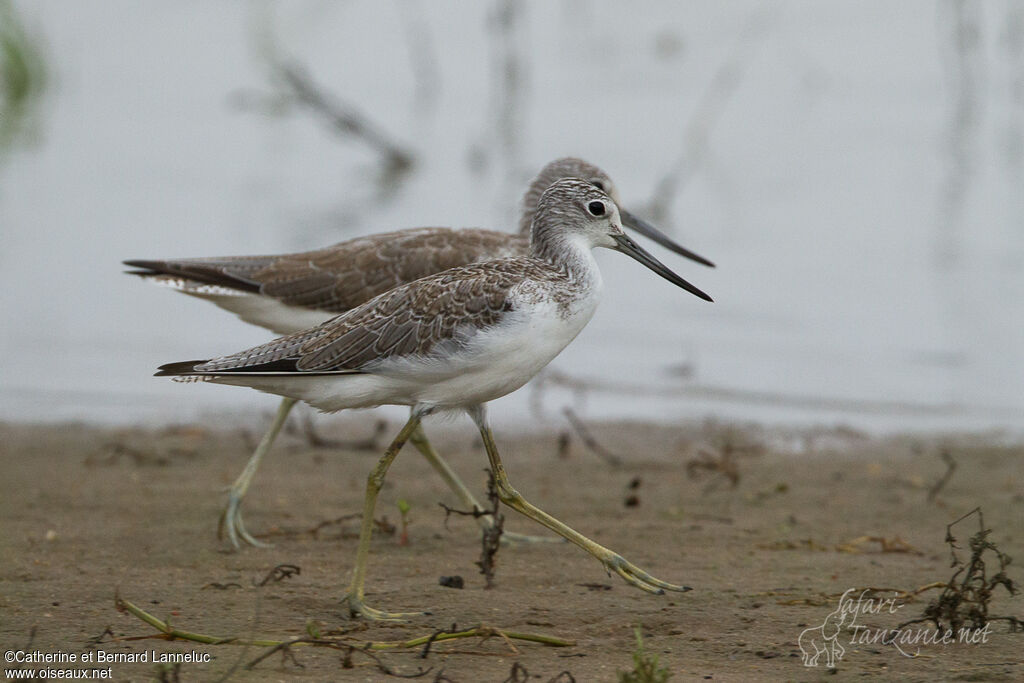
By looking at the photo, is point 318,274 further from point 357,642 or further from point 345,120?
point 345,120

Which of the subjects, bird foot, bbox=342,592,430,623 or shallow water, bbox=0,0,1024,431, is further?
shallow water, bbox=0,0,1024,431

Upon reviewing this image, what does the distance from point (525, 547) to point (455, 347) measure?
1678 mm

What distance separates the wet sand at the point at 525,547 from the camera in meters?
4.96

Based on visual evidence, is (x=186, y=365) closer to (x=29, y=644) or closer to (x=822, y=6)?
(x=29, y=644)

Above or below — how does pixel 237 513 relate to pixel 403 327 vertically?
below

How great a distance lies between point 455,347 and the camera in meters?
5.51

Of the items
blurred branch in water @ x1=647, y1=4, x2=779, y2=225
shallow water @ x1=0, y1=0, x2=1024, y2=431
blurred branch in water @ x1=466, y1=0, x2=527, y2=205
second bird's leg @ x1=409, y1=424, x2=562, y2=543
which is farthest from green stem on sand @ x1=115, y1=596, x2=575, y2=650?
blurred branch in water @ x1=466, y1=0, x2=527, y2=205

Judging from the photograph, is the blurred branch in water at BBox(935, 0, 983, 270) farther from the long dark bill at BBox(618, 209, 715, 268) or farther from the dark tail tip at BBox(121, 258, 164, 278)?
the dark tail tip at BBox(121, 258, 164, 278)

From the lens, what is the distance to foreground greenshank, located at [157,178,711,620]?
5469 mm

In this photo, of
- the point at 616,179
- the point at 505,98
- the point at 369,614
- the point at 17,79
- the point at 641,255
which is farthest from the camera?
the point at 17,79

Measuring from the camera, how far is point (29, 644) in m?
4.85

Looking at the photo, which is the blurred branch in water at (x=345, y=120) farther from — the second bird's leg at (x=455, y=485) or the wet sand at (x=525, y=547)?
the second bird's leg at (x=455, y=485)

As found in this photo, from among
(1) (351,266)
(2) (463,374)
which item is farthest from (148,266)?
(2) (463,374)

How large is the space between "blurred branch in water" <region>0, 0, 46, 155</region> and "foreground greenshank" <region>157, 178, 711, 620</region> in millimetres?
12900
